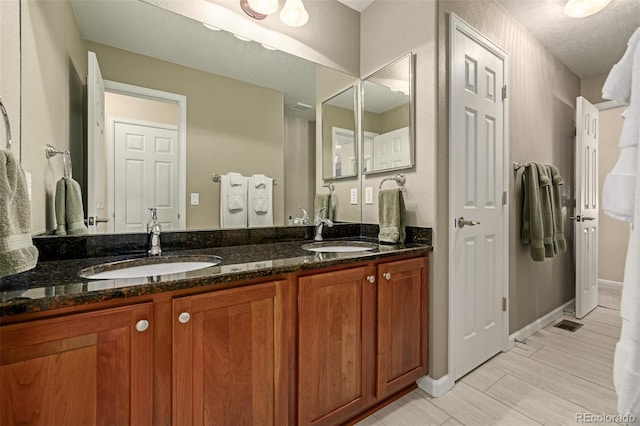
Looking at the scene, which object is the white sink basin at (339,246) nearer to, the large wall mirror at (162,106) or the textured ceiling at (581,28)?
the large wall mirror at (162,106)

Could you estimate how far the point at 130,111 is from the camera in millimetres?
1319

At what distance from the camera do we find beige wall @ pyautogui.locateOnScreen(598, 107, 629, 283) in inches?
146

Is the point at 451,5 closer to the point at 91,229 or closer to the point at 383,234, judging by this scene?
the point at 383,234

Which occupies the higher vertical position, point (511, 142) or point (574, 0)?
point (574, 0)

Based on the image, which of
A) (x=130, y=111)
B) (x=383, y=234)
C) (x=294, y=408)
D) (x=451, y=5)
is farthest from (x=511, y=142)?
(x=130, y=111)

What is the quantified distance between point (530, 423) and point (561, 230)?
182cm

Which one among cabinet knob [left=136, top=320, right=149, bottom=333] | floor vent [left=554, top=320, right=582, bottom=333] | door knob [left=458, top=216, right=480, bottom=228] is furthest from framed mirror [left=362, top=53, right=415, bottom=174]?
floor vent [left=554, top=320, right=582, bottom=333]

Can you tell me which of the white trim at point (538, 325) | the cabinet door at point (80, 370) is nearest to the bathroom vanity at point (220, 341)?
the cabinet door at point (80, 370)

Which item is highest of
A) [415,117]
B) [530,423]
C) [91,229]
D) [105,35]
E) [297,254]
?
[105,35]

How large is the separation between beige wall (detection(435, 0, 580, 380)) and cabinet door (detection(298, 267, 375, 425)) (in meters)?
0.57

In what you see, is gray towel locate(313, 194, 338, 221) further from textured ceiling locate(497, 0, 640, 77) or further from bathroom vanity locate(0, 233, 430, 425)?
textured ceiling locate(497, 0, 640, 77)

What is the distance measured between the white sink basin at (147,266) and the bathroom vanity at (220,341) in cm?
7

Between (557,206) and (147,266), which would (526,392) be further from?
(147,266)

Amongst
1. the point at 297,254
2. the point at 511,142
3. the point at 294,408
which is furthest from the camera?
the point at 511,142
